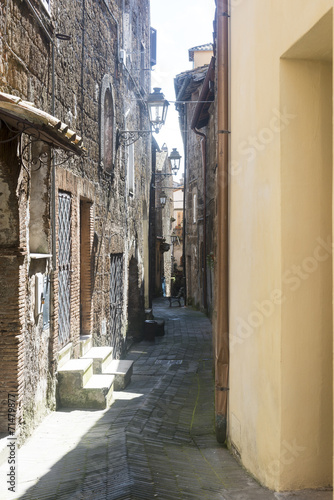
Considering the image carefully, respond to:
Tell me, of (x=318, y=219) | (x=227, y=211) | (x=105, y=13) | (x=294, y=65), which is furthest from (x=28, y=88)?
(x=105, y=13)

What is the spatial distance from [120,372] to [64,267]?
2.00 meters

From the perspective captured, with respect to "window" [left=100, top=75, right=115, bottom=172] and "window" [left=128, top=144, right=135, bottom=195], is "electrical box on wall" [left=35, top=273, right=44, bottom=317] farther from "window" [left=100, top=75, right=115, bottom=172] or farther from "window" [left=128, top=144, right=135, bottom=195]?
"window" [left=128, top=144, right=135, bottom=195]

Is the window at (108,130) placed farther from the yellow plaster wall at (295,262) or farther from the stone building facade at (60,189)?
the yellow plaster wall at (295,262)

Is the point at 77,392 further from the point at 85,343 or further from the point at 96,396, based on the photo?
the point at 85,343

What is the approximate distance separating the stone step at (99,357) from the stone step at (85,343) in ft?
0.20

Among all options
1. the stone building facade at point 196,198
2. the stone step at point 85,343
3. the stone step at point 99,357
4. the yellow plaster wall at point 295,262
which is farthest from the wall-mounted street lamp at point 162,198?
the yellow plaster wall at point 295,262

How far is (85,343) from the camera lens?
7.95 meters

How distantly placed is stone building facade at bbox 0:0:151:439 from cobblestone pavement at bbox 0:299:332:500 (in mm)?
516

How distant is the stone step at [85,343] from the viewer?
7742 millimetres

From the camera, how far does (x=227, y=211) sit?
5098 millimetres

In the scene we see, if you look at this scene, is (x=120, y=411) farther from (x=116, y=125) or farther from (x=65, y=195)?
(x=116, y=125)

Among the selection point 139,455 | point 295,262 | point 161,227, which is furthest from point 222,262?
point 161,227

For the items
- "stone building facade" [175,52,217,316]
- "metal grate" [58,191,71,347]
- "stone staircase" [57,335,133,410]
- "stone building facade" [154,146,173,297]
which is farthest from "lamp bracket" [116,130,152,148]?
"stone building facade" [154,146,173,297]

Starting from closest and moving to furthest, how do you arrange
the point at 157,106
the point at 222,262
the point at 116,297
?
the point at 222,262, the point at 157,106, the point at 116,297
